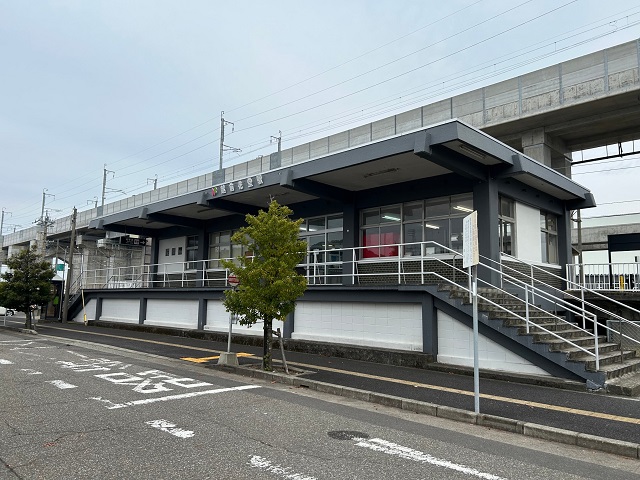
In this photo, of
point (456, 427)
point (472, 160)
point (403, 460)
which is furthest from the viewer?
point (472, 160)

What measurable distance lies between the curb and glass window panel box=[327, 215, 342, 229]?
9.43 m

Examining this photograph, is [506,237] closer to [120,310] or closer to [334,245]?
[334,245]

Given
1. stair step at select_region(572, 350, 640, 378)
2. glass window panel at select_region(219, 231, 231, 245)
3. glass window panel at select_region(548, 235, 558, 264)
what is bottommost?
stair step at select_region(572, 350, 640, 378)

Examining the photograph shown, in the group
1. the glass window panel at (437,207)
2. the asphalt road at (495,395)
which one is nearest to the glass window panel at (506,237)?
the glass window panel at (437,207)

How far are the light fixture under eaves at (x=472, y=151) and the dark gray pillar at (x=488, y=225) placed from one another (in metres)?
1.14

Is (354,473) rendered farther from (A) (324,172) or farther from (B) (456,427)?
(A) (324,172)

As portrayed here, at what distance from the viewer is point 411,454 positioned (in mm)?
5457

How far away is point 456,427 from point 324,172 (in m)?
10.0

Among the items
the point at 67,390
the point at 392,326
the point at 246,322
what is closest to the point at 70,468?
the point at 67,390

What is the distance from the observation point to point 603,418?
7008mm

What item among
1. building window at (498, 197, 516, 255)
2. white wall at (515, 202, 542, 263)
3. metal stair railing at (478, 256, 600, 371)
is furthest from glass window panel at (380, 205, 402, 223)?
metal stair railing at (478, 256, 600, 371)

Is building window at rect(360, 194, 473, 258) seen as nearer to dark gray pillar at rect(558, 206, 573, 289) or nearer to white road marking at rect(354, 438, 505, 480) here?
dark gray pillar at rect(558, 206, 573, 289)

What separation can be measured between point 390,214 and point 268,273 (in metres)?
7.62

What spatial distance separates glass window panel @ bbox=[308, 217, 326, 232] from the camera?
64.3 ft
